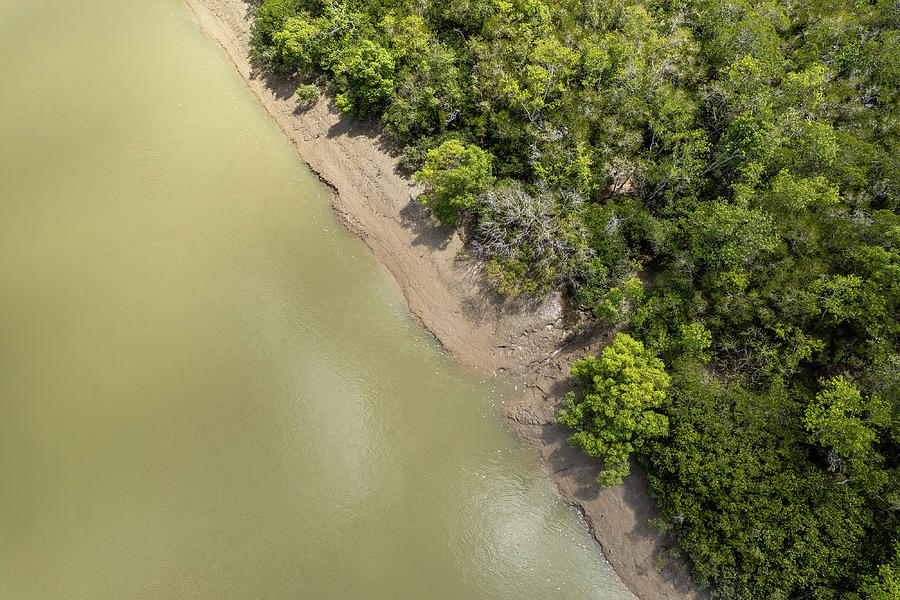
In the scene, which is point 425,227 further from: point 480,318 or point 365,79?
point 365,79

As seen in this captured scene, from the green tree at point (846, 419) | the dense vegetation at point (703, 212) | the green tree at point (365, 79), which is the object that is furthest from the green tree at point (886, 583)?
the green tree at point (365, 79)

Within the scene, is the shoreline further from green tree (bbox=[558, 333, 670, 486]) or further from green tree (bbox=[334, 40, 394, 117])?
green tree (bbox=[558, 333, 670, 486])

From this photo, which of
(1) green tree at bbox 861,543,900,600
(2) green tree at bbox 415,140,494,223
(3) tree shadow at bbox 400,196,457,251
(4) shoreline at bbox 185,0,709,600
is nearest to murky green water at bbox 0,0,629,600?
(4) shoreline at bbox 185,0,709,600

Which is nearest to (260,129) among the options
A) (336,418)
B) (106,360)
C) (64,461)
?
(106,360)

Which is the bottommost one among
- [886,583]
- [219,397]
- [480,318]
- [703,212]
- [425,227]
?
[219,397]

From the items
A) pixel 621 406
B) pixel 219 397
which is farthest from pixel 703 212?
pixel 219 397

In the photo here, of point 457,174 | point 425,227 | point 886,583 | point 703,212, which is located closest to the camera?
point 886,583

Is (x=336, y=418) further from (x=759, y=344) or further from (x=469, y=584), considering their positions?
(x=759, y=344)
